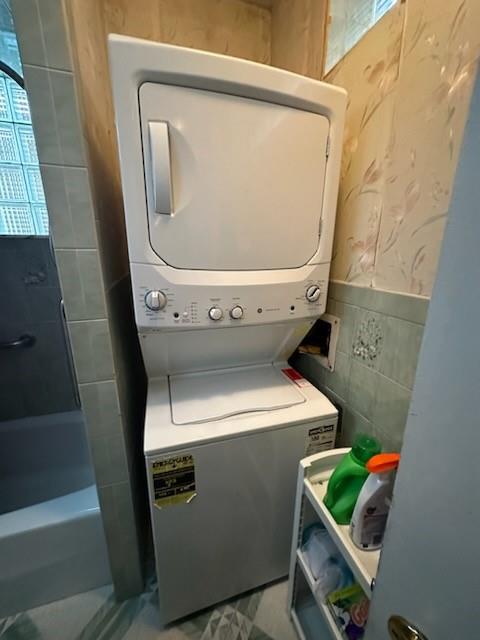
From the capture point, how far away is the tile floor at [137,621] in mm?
1095

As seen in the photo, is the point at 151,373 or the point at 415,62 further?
the point at 151,373

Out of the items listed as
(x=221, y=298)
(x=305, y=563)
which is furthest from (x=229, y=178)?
(x=305, y=563)

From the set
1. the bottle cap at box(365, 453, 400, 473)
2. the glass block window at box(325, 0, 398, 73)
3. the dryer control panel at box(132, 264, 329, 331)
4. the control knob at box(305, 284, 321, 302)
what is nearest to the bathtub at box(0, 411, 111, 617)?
the dryer control panel at box(132, 264, 329, 331)

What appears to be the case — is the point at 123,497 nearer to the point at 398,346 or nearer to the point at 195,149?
A: the point at 398,346

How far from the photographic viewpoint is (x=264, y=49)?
4.62 ft

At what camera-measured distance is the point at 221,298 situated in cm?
90

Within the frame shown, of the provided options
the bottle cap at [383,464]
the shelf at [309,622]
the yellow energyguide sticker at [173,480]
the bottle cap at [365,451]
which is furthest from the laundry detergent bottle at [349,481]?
the shelf at [309,622]

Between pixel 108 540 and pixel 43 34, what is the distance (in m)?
1.64

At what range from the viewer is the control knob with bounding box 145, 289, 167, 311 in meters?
0.82

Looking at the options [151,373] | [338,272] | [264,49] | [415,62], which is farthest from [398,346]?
[264,49]

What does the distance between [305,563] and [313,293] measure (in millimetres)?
965

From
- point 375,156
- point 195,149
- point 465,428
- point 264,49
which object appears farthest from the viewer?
point 264,49

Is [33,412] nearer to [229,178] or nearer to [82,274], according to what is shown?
[82,274]

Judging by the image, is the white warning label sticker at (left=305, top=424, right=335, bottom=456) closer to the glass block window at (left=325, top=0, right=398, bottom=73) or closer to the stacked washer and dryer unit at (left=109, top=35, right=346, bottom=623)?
the stacked washer and dryer unit at (left=109, top=35, right=346, bottom=623)
